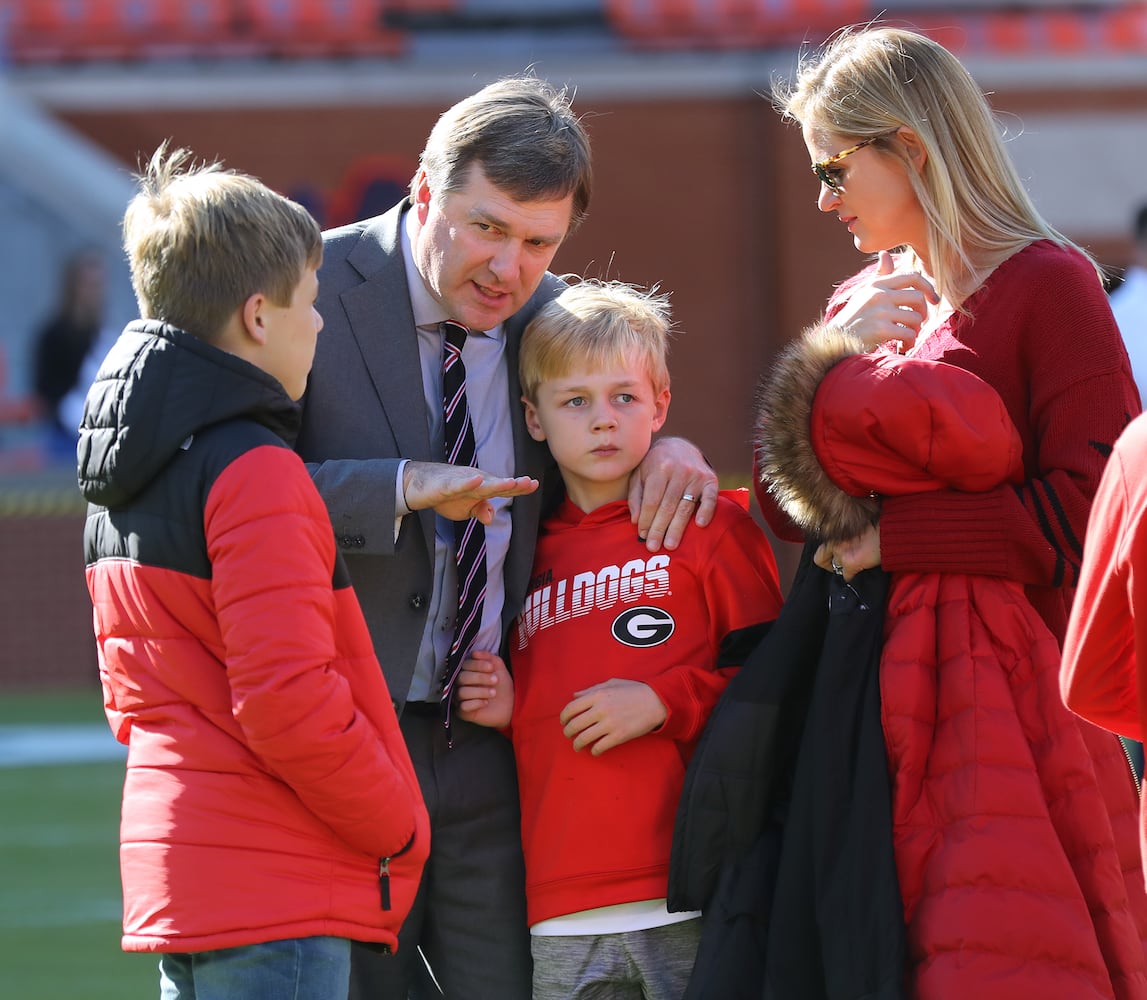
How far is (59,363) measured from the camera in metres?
12.6

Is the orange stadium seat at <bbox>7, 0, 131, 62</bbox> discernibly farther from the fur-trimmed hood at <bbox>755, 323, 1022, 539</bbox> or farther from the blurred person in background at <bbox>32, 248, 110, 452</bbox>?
the fur-trimmed hood at <bbox>755, 323, 1022, 539</bbox>

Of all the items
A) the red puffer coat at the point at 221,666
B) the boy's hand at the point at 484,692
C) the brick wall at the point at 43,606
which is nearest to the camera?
the red puffer coat at the point at 221,666

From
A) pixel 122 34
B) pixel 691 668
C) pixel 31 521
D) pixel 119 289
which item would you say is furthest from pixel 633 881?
pixel 122 34

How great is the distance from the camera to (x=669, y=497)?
9.59 ft

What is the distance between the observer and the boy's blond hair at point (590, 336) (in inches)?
116

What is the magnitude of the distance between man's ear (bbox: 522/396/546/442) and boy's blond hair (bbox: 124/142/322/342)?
70cm

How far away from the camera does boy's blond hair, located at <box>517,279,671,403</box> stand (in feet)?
9.67

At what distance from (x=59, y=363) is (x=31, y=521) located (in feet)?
4.54

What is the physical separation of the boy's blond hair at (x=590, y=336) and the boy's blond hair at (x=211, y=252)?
651 mm

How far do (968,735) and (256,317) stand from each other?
1.22 meters

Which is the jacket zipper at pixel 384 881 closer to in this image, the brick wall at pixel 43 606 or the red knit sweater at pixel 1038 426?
the red knit sweater at pixel 1038 426

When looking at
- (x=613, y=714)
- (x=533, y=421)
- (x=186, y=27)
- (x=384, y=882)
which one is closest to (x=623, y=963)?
(x=613, y=714)

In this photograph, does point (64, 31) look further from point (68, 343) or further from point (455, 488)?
point (455, 488)

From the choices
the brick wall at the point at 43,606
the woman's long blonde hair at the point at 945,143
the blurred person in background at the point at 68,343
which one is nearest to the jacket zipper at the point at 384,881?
the woman's long blonde hair at the point at 945,143
